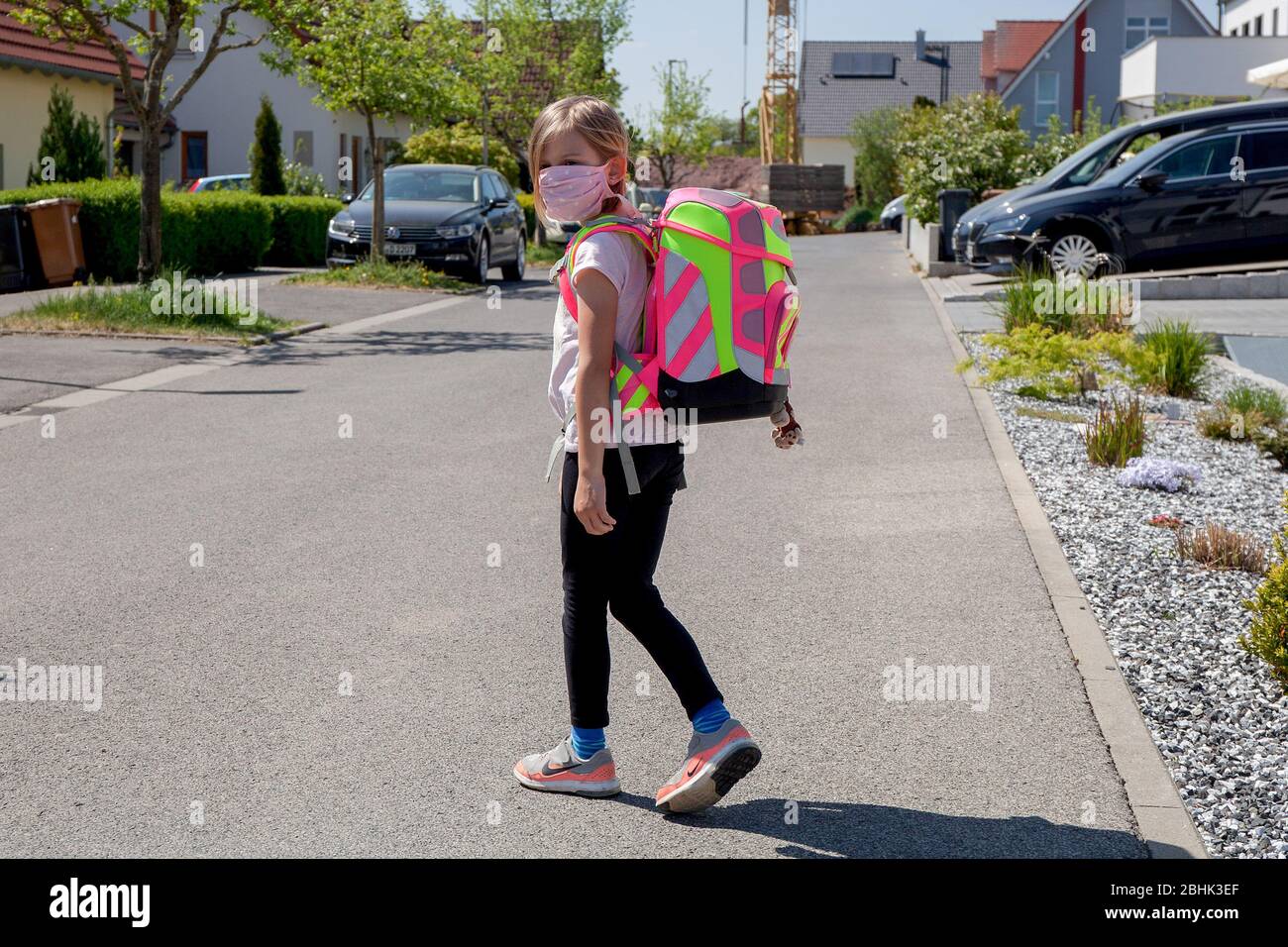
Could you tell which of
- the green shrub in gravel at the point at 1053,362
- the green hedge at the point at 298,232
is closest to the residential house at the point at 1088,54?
the green hedge at the point at 298,232

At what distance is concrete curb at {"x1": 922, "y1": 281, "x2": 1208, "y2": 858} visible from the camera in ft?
13.2

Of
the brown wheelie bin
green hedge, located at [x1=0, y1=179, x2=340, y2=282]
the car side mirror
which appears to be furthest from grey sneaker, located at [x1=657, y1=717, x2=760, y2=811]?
the brown wheelie bin

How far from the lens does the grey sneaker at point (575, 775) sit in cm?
424

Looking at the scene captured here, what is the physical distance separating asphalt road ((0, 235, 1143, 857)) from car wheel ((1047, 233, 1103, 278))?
9191 millimetres

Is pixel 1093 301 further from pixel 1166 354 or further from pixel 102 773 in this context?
pixel 102 773

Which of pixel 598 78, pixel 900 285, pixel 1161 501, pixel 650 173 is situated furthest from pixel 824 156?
pixel 1161 501

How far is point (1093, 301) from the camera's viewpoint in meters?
14.2

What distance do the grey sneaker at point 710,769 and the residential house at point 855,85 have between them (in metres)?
82.4

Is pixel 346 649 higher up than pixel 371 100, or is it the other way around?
pixel 371 100

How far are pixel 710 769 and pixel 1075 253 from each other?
53.9 ft

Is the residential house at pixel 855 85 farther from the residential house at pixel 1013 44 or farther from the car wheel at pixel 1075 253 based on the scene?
the car wheel at pixel 1075 253

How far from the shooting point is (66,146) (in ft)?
83.2

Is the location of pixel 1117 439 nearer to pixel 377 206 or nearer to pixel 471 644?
pixel 471 644

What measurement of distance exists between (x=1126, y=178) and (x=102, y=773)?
1730 cm
